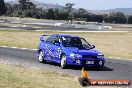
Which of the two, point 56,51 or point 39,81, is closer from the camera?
point 39,81

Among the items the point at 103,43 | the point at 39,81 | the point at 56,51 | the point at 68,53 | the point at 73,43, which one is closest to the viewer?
the point at 39,81

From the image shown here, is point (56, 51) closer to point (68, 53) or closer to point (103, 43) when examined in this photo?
point (68, 53)

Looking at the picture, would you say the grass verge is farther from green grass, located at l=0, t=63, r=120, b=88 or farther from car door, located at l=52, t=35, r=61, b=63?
car door, located at l=52, t=35, r=61, b=63

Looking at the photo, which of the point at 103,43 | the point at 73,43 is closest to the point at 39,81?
the point at 73,43

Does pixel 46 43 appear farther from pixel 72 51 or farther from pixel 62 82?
pixel 62 82

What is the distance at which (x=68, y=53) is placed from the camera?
18.1m

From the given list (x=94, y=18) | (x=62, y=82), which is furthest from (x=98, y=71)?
(x=94, y=18)

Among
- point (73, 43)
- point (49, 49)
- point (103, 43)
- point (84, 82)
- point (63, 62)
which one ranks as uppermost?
point (73, 43)

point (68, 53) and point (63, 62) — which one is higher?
point (68, 53)

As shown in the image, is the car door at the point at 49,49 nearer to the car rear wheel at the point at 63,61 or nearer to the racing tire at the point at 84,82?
the car rear wheel at the point at 63,61

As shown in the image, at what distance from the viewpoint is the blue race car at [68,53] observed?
17.9 meters

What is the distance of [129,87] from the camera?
1273cm

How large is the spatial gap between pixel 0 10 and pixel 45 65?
116 metres

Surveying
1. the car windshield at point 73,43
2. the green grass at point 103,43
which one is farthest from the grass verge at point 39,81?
the green grass at point 103,43
